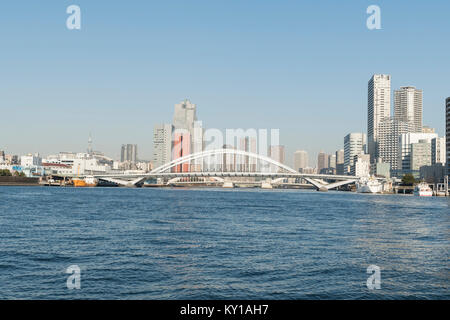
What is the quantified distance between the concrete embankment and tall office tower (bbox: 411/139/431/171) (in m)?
138

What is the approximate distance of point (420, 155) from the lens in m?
179

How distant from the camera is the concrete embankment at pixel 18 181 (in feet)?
416

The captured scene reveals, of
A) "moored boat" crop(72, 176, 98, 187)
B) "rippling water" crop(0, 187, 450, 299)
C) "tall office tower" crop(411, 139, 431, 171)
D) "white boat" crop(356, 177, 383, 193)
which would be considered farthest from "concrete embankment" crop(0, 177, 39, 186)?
"tall office tower" crop(411, 139, 431, 171)

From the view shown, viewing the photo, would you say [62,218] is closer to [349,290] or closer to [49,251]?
[49,251]

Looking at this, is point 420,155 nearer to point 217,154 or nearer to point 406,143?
point 406,143

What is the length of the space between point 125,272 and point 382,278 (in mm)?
7837

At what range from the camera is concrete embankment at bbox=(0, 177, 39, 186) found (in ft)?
416

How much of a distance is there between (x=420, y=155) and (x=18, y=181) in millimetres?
144152

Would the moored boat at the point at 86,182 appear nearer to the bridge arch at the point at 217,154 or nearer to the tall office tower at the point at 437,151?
the bridge arch at the point at 217,154

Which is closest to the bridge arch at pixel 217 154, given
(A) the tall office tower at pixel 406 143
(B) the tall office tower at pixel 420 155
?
(B) the tall office tower at pixel 420 155

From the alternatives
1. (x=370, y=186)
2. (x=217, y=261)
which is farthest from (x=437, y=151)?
(x=217, y=261)

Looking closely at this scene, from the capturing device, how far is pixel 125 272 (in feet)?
45.9
